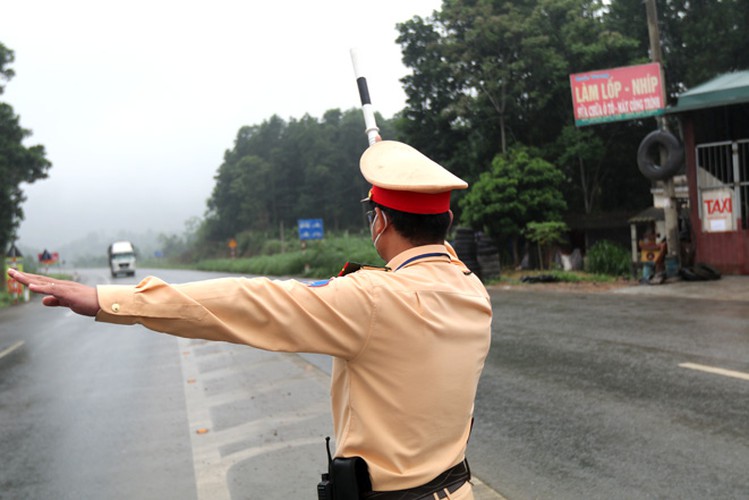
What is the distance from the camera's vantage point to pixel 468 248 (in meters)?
20.6

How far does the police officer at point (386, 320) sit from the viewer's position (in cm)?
148

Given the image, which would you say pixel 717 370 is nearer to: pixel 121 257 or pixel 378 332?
pixel 378 332

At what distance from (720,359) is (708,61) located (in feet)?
81.0

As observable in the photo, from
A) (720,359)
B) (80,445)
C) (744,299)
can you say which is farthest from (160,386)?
(744,299)

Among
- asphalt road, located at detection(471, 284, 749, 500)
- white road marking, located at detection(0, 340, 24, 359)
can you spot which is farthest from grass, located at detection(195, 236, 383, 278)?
asphalt road, located at detection(471, 284, 749, 500)

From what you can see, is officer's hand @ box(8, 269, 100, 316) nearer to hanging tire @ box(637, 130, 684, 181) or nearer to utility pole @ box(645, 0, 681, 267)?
utility pole @ box(645, 0, 681, 267)

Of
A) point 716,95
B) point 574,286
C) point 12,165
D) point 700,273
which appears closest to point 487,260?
point 574,286

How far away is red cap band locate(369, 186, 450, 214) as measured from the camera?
1.69 metres

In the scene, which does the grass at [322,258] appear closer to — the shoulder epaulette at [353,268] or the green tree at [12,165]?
the green tree at [12,165]

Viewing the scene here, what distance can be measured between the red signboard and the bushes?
173 inches

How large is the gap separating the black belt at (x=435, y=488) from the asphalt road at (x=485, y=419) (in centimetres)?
234

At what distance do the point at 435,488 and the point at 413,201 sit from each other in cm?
79

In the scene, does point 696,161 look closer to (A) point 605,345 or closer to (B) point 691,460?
(A) point 605,345

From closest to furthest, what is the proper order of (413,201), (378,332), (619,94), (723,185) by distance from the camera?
(378,332)
(413,201)
(723,185)
(619,94)
